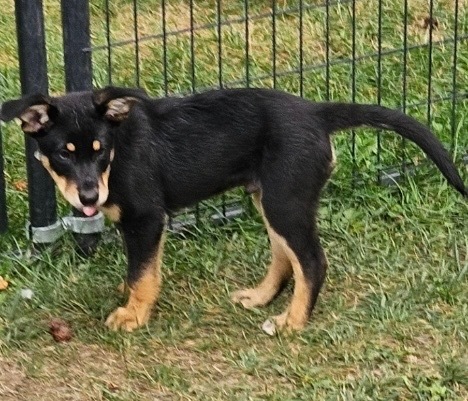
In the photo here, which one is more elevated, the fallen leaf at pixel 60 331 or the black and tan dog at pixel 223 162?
the black and tan dog at pixel 223 162

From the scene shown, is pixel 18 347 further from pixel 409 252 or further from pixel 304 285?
pixel 409 252

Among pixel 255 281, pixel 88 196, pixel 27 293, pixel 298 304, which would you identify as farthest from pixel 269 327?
pixel 27 293

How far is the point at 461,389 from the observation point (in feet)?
15.2

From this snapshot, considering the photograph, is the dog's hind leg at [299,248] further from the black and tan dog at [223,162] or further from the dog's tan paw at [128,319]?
the dog's tan paw at [128,319]

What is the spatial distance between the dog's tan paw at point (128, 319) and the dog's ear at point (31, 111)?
90 centimetres

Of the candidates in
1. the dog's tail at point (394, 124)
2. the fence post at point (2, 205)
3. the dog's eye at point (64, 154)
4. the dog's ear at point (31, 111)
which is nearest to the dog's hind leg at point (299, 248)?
the dog's tail at point (394, 124)

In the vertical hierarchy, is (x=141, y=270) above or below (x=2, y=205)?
above

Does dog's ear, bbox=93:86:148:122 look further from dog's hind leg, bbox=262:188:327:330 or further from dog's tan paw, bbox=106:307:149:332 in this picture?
dog's tan paw, bbox=106:307:149:332

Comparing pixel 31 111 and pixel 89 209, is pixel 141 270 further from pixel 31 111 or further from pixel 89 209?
pixel 31 111

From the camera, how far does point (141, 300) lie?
5.12 meters

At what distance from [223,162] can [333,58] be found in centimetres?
237

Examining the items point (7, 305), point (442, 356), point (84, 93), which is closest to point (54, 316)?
point (7, 305)

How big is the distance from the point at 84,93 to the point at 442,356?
1.81 metres

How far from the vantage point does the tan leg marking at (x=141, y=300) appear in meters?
5.11
